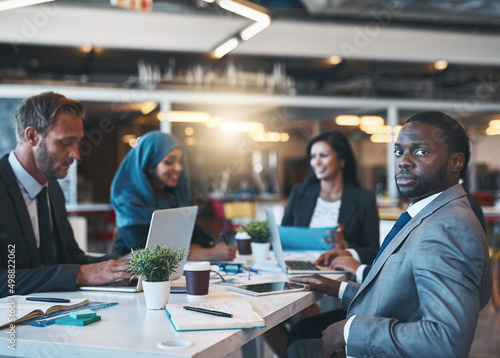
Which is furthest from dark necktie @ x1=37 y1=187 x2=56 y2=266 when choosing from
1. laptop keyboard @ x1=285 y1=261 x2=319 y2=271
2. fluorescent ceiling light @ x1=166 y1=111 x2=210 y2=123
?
fluorescent ceiling light @ x1=166 y1=111 x2=210 y2=123

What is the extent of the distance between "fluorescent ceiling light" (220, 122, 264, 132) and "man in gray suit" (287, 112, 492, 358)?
34.4 ft

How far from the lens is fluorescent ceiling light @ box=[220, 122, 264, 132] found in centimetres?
1216

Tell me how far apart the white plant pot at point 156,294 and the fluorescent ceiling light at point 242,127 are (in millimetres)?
10424

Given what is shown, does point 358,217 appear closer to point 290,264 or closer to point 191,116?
point 290,264

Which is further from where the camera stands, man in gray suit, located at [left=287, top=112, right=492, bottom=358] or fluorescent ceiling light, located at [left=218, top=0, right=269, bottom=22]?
fluorescent ceiling light, located at [left=218, top=0, right=269, bottom=22]

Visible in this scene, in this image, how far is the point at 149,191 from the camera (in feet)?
9.90

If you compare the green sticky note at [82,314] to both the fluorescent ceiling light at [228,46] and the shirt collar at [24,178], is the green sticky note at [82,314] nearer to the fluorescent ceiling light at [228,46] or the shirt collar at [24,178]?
the shirt collar at [24,178]

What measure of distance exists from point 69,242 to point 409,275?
1.83 m

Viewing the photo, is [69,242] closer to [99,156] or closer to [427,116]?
[427,116]

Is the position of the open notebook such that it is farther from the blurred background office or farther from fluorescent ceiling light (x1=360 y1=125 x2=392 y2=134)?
fluorescent ceiling light (x1=360 y1=125 x2=392 y2=134)

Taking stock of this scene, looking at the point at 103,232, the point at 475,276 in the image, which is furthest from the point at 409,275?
the point at 103,232

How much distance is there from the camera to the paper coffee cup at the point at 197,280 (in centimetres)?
186

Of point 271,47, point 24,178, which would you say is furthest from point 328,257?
point 271,47

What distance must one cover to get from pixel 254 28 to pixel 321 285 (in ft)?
11.6
